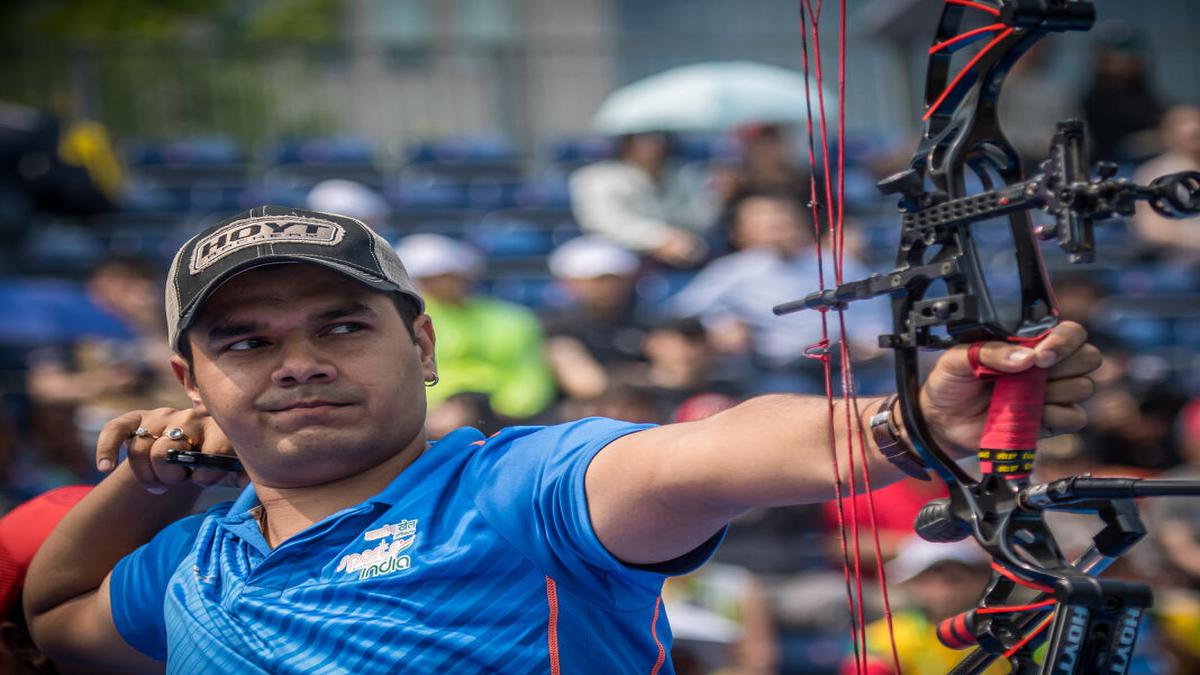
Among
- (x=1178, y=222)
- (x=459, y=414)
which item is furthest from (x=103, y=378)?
(x=1178, y=222)

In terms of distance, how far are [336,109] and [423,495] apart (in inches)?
499

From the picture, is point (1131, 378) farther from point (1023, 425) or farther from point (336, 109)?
point (336, 109)

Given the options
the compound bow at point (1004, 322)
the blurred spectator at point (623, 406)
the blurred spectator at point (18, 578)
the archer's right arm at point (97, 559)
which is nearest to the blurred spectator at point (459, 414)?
the blurred spectator at point (623, 406)

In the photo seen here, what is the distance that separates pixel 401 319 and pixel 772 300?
15.5ft

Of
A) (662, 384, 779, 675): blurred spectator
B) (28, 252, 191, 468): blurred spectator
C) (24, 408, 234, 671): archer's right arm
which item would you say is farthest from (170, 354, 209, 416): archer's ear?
(28, 252, 191, 468): blurred spectator

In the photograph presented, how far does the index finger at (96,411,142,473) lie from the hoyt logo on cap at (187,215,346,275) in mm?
459

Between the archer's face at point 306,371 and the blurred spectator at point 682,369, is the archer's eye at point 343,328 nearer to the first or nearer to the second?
the archer's face at point 306,371

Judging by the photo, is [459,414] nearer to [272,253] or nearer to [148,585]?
[148,585]

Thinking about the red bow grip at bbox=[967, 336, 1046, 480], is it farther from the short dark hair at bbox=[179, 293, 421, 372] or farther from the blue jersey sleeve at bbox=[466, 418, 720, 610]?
the short dark hair at bbox=[179, 293, 421, 372]

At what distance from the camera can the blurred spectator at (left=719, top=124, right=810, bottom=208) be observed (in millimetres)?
8102

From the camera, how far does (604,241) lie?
26.4 feet

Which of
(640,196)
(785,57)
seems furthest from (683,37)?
(640,196)

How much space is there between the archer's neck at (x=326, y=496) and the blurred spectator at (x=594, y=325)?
3919 millimetres

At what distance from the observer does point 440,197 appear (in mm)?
9695
